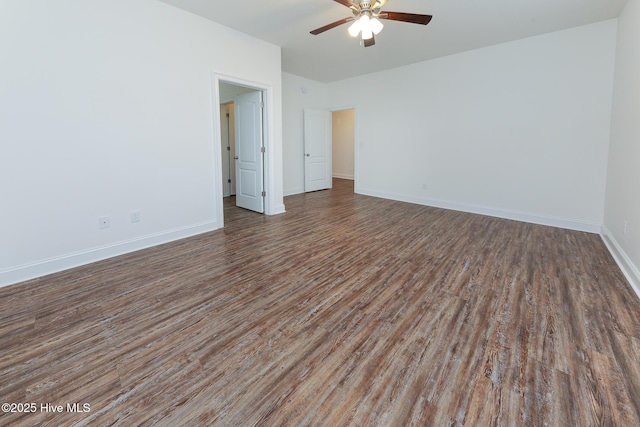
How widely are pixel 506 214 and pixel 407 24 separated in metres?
3.33

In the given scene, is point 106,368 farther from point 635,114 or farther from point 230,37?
point 635,114

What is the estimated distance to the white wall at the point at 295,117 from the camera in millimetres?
6746

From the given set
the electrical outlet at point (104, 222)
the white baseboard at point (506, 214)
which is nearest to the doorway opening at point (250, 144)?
the electrical outlet at point (104, 222)

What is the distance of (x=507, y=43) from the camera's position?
4.64m

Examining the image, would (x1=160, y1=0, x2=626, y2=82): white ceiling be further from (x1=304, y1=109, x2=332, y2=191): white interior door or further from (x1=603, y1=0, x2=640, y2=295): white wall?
(x1=304, y1=109, x2=332, y2=191): white interior door

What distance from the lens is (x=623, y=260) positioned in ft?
9.80

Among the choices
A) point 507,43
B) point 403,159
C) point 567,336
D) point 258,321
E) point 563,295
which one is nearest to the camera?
point 567,336

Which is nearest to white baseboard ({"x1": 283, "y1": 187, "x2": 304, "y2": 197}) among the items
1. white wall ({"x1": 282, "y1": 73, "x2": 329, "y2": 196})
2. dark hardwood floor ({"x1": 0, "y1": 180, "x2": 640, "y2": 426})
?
white wall ({"x1": 282, "y1": 73, "x2": 329, "y2": 196})

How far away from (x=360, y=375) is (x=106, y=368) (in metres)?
1.41

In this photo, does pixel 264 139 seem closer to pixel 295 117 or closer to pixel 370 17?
pixel 295 117

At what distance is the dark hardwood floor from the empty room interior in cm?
→ 1

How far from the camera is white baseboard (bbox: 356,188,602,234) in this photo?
4.31 m

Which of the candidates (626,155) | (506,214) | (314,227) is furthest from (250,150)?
(626,155)

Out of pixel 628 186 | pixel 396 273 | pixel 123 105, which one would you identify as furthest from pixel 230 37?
pixel 628 186
